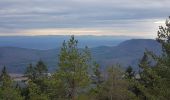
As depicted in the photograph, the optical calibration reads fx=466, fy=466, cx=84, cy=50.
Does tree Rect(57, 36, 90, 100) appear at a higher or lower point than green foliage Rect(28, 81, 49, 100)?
higher

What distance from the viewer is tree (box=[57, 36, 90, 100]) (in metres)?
32.2

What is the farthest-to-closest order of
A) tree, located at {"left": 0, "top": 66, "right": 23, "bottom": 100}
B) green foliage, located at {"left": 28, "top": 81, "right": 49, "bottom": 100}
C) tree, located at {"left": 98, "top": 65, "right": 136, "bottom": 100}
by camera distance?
tree, located at {"left": 98, "top": 65, "right": 136, "bottom": 100}, tree, located at {"left": 0, "top": 66, "right": 23, "bottom": 100}, green foliage, located at {"left": 28, "top": 81, "right": 49, "bottom": 100}

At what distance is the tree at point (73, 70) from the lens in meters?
32.2

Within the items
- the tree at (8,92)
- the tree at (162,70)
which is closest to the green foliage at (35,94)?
the tree at (8,92)

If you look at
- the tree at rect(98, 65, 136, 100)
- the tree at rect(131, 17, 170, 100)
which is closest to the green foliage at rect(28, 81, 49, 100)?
the tree at rect(98, 65, 136, 100)

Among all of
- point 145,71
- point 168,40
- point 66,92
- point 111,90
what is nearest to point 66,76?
point 66,92

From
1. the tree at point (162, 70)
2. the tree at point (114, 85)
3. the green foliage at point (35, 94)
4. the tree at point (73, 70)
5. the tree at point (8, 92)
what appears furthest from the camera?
the tree at point (114, 85)

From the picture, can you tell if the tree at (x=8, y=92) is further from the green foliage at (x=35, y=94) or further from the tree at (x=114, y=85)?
the tree at (x=114, y=85)

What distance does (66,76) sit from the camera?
32250mm

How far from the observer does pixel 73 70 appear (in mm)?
32719

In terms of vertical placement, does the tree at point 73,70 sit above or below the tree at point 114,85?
above

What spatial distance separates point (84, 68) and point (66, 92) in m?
2.14

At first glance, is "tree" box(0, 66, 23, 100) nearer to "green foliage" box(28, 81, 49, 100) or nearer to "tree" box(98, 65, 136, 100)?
"green foliage" box(28, 81, 49, 100)

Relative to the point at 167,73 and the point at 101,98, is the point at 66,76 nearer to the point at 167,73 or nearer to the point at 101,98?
the point at 167,73
